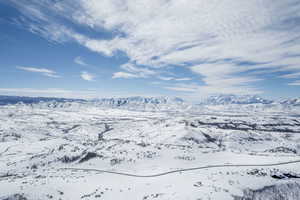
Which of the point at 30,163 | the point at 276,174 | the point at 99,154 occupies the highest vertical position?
the point at 276,174

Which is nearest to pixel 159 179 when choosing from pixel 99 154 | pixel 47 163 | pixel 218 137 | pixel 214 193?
pixel 214 193

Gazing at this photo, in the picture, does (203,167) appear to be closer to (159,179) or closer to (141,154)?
(159,179)

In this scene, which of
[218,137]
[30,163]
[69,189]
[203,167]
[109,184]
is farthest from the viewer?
[218,137]

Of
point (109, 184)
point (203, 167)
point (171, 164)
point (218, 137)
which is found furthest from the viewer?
point (218, 137)

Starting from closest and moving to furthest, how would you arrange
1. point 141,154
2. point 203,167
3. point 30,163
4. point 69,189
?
point 69,189 → point 203,167 → point 141,154 → point 30,163

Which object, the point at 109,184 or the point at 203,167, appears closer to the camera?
the point at 109,184

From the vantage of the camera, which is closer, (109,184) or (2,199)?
(2,199)

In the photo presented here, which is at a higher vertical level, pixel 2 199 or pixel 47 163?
pixel 2 199

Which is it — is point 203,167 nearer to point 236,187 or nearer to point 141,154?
point 236,187

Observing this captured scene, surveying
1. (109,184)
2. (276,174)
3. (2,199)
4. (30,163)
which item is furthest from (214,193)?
(30,163)
